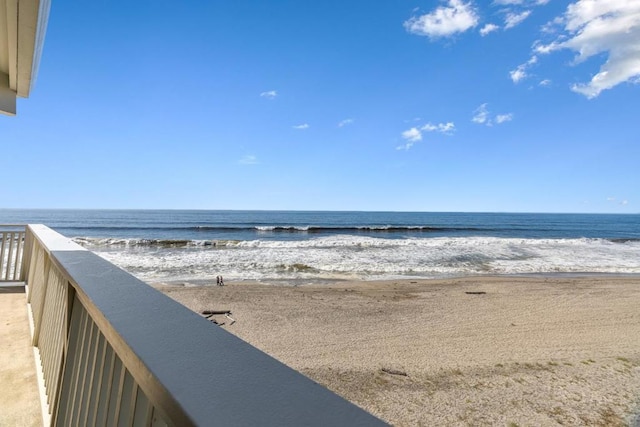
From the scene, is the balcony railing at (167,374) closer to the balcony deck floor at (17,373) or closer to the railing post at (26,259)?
the balcony deck floor at (17,373)

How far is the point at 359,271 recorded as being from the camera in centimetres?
1227

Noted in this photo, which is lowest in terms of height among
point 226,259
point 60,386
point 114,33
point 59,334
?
point 226,259

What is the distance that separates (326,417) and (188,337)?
1.27 ft

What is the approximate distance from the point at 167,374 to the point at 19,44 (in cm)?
344

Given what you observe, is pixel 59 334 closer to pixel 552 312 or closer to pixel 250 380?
pixel 250 380

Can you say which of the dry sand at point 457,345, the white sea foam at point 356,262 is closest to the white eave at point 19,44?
the dry sand at point 457,345

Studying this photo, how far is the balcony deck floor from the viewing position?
2.10 meters

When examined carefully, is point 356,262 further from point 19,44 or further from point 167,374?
point 167,374

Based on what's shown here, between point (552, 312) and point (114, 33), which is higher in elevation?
point (114, 33)

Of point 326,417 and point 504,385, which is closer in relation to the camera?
point 326,417

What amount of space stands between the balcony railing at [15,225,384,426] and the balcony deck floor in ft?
3.22

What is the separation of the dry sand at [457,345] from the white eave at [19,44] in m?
4.23

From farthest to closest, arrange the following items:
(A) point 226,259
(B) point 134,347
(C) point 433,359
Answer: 1. (A) point 226,259
2. (C) point 433,359
3. (B) point 134,347

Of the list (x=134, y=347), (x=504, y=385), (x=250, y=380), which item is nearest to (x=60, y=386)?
(x=134, y=347)
